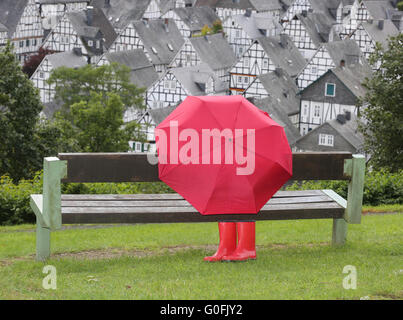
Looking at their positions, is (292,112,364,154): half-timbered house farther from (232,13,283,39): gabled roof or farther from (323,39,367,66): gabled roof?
(232,13,283,39): gabled roof

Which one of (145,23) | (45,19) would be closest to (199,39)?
(145,23)

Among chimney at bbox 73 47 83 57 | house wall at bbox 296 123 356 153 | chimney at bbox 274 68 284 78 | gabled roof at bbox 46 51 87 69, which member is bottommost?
house wall at bbox 296 123 356 153

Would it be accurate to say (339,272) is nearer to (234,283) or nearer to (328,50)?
(234,283)

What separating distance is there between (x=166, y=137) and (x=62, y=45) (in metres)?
71.4

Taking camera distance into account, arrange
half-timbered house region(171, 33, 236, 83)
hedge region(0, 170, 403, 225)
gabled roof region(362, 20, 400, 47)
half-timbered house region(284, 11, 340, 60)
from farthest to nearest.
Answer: half-timbered house region(284, 11, 340, 60) → gabled roof region(362, 20, 400, 47) → half-timbered house region(171, 33, 236, 83) → hedge region(0, 170, 403, 225)

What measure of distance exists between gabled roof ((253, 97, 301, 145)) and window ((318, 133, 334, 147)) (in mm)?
2728

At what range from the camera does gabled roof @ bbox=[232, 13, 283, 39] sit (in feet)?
253

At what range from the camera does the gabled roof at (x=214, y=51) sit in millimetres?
69250

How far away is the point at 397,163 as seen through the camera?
Result: 22047mm

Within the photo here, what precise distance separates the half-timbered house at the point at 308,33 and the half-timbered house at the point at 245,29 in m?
3.51

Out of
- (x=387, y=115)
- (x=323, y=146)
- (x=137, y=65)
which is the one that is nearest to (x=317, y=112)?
(x=323, y=146)

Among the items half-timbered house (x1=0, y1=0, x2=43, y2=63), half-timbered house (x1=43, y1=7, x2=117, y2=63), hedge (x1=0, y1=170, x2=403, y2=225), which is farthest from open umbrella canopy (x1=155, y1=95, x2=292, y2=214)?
half-timbered house (x1=0, y1=0, x2=43, y2=63)

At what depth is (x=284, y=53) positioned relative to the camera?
2665 inches

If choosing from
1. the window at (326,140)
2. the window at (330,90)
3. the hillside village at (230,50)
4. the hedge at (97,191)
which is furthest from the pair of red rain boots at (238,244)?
the window at (330,90)
